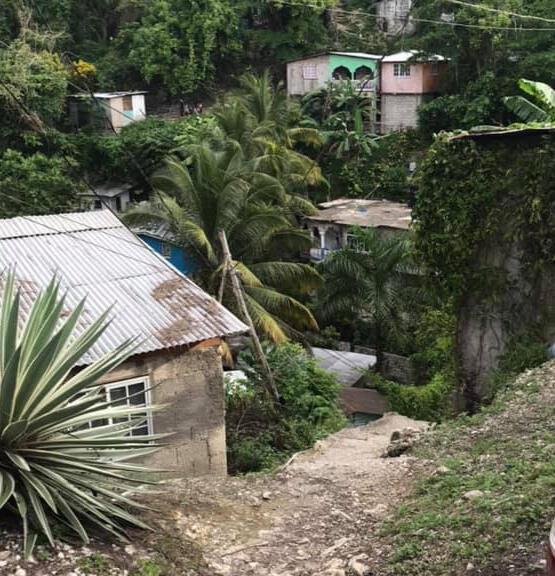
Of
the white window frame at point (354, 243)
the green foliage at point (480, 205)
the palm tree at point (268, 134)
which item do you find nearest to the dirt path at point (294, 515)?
the green foliage at point (480, 205)

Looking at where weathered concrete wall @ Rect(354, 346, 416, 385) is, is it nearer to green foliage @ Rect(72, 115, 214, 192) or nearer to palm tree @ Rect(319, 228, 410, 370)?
palm tree @ Rect(319, 228, 410, 370)

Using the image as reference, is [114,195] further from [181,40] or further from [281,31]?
[281,31]

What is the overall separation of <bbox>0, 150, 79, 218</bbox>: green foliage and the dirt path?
17561mm

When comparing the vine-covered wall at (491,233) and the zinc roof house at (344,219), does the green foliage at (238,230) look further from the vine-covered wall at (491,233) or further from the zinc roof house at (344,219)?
the zinc roof house at (344,219)

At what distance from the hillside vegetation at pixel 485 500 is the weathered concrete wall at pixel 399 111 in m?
25.5

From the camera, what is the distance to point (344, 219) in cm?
2472

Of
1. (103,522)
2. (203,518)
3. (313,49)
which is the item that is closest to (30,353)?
(103,522)

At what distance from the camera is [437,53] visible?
29.5 metres

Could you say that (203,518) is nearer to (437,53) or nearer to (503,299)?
(503,299)

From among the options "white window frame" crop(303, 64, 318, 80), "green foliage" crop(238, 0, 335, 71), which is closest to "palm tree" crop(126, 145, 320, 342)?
"white window frame" crop(303, 64, 318, 80)

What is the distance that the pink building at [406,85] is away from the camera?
3127cm

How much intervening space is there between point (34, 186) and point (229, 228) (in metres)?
10.5

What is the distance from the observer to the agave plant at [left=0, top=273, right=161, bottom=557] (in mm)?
4805

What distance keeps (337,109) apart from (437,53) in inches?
182
